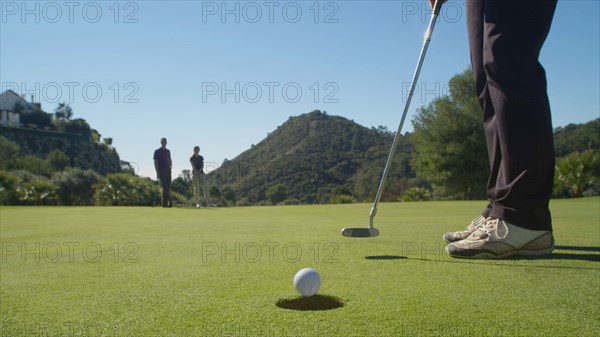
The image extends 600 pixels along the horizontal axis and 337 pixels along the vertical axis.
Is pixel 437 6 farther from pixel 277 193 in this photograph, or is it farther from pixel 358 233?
pixel 277 193

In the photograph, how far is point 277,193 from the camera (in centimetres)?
3353

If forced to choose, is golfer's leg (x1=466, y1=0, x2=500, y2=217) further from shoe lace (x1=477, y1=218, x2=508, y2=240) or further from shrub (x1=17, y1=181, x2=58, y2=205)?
shrub (x1=17, y1=181, x2=58, y2=205)

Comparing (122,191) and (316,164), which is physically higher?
(316,164)

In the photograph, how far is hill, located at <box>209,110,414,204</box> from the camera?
33219 mm

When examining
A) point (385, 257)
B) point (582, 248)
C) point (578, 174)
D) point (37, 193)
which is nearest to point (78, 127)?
point (37, 193)

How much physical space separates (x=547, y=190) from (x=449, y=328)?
1.72 metres

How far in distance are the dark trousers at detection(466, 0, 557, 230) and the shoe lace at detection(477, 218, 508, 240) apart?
4 centimetres

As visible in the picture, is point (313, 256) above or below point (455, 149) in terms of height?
below

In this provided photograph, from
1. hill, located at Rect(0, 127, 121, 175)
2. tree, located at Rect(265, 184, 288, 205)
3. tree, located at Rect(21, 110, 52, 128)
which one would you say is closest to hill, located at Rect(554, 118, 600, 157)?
tree, located at Rect(265, 184, 288, 205)

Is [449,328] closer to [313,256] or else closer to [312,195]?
[313,256]

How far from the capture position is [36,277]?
92.7 inches

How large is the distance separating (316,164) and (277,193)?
12164mm

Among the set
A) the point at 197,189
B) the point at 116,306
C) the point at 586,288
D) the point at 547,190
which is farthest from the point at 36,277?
the point at 197,189

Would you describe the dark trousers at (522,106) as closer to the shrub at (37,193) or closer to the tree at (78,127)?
the shrub at (37,193)
